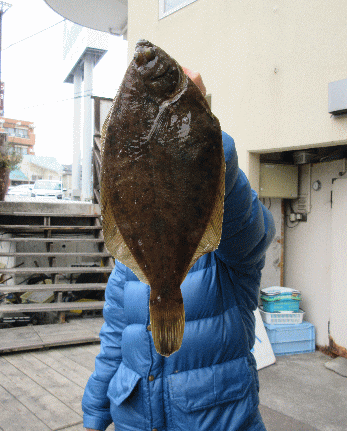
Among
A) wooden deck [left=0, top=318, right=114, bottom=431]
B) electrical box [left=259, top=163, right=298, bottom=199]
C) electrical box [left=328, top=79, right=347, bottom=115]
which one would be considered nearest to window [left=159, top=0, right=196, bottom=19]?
electrical box [left=259, top=163, right=298, bottom=199]

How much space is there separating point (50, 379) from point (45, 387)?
200 millimetres

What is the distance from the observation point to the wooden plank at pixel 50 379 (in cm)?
362

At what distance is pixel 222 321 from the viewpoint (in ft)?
4.72

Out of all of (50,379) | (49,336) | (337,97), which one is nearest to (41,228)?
(49,336)

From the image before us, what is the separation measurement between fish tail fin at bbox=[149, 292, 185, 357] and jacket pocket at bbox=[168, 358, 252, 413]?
2.23 feet

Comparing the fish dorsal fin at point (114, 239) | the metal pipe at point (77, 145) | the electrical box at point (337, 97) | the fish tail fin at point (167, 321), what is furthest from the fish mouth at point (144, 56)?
the metal pipe at point (77, 145)

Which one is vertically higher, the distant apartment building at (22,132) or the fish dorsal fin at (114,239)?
the distant apartment building at (22,132)

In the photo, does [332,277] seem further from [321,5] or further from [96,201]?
[96,201]

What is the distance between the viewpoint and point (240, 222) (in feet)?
3.59

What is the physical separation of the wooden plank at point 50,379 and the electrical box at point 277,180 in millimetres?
3251

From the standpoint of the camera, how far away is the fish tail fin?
0.81 m

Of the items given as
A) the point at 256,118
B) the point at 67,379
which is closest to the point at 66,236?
the point at 67,379

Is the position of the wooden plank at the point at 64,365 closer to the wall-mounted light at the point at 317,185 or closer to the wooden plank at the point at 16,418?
the wooden plank at the point at 16,418

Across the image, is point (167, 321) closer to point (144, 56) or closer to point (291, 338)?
point (144, 56)
